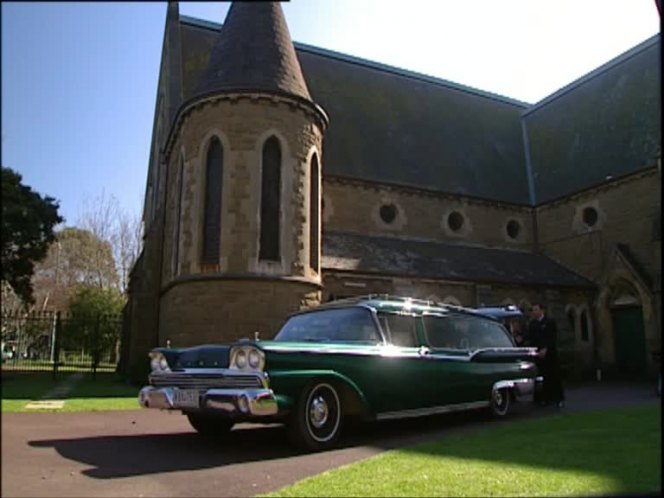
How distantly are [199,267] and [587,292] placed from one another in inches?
610

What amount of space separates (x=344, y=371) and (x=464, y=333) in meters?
2.77

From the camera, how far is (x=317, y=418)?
271 inches

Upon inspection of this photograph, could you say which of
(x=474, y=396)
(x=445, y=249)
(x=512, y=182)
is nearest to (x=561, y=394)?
(x=474, y=396)

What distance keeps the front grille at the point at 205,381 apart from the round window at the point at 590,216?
70.2ft

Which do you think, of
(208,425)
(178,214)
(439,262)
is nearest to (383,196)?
(439,262)

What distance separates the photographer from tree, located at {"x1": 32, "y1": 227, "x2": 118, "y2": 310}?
25594 millimetres

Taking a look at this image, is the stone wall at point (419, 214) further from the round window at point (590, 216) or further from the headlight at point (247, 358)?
the headlight at point (247, 358)

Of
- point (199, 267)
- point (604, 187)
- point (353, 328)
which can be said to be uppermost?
point (604, 187)

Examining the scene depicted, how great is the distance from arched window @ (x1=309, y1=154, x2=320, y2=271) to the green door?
1274cm

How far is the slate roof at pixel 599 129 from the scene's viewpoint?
23.8 m

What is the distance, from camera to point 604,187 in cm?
2409

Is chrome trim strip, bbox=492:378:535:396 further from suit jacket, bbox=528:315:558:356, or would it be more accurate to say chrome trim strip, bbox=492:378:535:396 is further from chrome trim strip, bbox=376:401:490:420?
suit jacket, bbox=528:315:558:356

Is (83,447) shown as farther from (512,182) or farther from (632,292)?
(512,182)

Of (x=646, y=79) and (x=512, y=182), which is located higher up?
(x=646, y=79)
